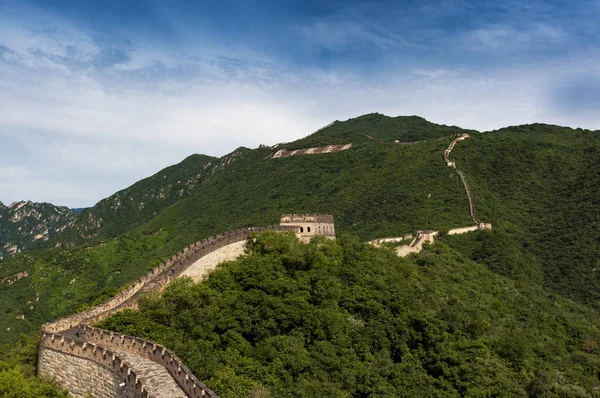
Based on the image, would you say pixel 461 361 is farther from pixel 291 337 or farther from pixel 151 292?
pixel 151 292

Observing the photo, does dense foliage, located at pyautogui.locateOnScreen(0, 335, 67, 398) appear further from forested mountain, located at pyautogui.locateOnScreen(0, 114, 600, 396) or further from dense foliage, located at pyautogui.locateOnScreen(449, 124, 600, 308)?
dense foliage, located at pyautogui.locateOnScreen(449, 124, 600, 308)

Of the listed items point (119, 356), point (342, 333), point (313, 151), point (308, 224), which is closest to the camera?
point (119, 356)

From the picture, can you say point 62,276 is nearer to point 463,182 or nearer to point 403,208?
point 403,208

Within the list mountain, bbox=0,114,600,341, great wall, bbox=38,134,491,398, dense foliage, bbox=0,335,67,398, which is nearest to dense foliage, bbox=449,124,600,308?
mountain, bbox=0,114,600,341

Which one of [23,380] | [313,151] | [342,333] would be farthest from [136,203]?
[23,380]

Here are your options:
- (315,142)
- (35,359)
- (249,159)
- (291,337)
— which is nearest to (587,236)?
(291,337)
